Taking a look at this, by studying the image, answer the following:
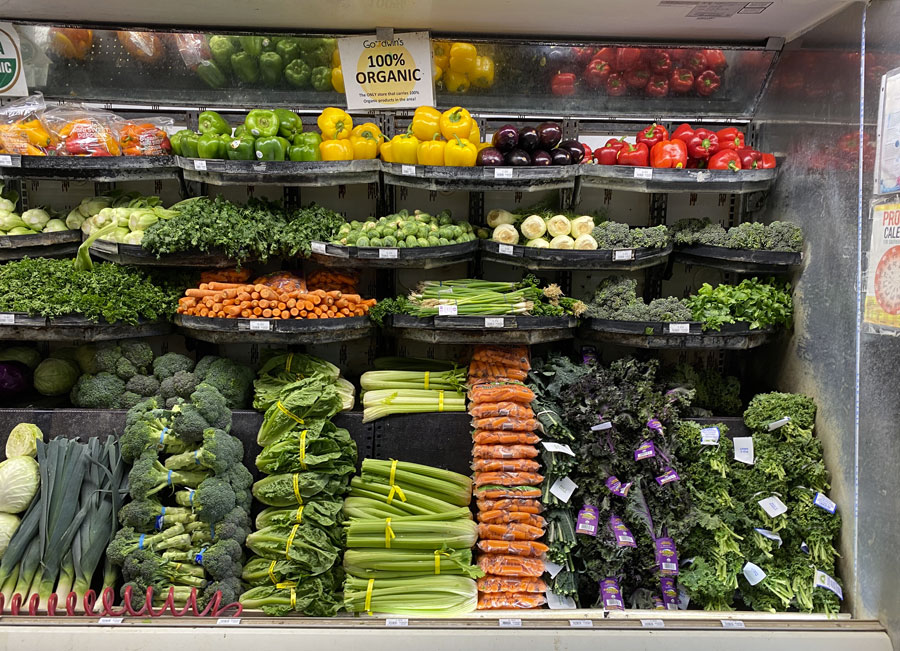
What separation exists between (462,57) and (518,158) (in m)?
0.80

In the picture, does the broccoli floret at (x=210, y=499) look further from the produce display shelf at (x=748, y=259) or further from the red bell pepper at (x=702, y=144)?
the red bell pepper at (x=702, y=144)

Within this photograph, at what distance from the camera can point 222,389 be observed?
3318mm

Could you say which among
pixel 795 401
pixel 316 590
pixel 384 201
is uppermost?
pixel 384 201

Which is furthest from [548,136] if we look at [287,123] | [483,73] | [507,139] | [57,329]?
[57,329]

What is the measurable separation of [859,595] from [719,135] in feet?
9.13

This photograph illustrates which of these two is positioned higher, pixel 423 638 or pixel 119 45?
pixel 119 45

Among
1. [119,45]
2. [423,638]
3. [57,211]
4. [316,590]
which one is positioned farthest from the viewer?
[57,211]

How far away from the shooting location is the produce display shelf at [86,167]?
3.23 meters

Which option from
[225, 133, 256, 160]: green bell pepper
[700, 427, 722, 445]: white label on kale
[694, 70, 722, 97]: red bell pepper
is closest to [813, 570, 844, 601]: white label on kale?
[700, 427, 722, 445]: white label on kale

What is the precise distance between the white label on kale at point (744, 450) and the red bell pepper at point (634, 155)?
176 cm

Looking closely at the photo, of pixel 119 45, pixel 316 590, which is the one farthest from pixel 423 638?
pixel 119 45

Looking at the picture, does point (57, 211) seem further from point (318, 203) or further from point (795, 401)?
point (795, 401)

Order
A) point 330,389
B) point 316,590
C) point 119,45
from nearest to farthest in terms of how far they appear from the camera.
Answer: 1. point 316,590
2. point 330,389
3. point 119,45

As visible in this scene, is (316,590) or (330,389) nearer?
(316,590)
